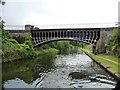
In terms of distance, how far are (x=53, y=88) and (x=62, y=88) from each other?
860mm

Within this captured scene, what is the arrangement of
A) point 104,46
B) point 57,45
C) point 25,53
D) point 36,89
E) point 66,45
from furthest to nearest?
point 66,45 < point 57,45 < point 104,46 < point 25,53 < point 36,89

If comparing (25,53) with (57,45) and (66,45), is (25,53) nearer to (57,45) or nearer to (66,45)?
(57,45)

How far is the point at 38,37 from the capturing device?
3017 inches

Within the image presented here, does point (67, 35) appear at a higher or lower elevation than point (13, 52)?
higher

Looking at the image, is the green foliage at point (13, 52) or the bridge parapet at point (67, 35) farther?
the bridge parapet at point (67, 35)

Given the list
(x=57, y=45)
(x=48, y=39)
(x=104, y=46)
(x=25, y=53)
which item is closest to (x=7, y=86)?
(x=25, y=53)

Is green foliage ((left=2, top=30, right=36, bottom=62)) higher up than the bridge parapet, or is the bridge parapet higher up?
the bridge parapet

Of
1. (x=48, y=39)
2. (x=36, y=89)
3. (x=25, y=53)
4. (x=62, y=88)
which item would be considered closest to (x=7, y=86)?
(x=36, y=89)

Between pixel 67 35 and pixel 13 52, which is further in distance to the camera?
pixel 67 35

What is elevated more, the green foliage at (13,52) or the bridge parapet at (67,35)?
the bridge parapet at (67,35)

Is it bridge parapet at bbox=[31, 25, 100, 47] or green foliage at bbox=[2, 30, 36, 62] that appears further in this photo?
bridge parapet at bbox=[31, 25, 100, 47]

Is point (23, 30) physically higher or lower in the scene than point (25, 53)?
higher

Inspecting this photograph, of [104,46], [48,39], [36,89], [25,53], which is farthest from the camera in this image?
[48,39]

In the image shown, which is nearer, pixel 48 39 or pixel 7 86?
pixel 7 86
